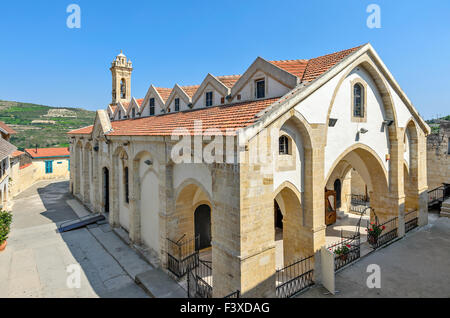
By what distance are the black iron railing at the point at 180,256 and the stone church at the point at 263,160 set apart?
0.17 m

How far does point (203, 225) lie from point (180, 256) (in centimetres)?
238

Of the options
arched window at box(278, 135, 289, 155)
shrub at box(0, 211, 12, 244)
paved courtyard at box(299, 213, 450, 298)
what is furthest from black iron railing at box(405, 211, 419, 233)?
shrub at box(0, 211, 12, 244)

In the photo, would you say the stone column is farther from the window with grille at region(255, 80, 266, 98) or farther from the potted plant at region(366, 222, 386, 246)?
the window with grille at region(255, 80, 266, 98)

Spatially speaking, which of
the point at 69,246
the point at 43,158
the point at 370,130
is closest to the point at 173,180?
Result: the point at 69,246

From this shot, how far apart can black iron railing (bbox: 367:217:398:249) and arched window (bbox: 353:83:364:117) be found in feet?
17.6

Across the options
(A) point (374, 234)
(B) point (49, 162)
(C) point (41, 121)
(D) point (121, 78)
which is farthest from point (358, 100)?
(C) point (41, 121)

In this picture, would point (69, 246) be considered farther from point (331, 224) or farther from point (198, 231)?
point (331, 224)

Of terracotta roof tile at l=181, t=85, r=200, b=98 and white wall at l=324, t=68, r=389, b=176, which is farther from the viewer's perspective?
terracotta roof tile at l=181, t=85, r=200, b=98

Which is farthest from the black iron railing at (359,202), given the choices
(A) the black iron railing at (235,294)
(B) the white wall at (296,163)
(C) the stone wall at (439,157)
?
(A) the black iron railing at (235,294)

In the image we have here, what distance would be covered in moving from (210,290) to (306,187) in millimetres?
4725

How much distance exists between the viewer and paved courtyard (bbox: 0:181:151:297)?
381 inches

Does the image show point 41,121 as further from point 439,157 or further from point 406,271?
point 406,271

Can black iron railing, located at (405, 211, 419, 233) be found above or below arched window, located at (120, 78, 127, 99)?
below

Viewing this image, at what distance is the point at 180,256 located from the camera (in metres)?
9.73
